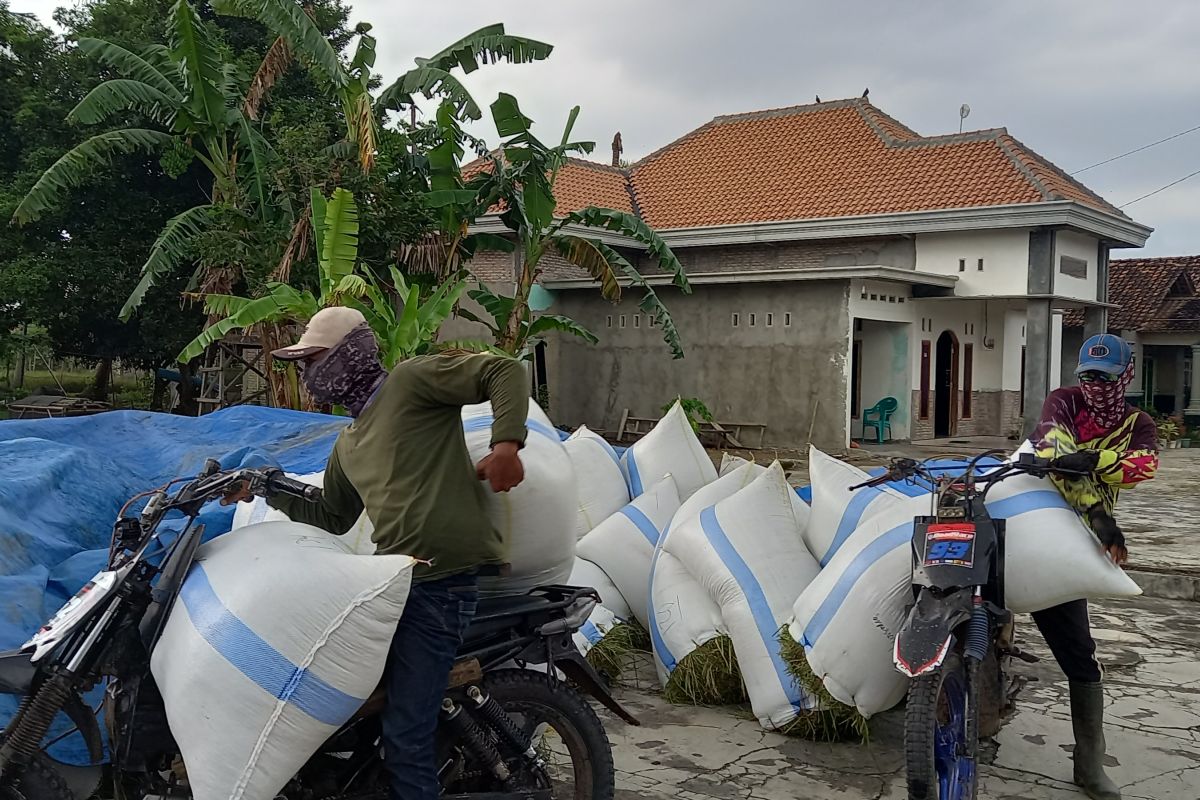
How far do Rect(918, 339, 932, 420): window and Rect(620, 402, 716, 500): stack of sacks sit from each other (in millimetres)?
12549

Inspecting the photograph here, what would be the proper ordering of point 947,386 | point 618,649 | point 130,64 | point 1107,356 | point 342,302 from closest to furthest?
point 1107,356 < point 618,649 < point 342,302 < point 130,64 < point 947,386

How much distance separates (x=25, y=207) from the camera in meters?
11.8

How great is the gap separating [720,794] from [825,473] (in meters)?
1.78

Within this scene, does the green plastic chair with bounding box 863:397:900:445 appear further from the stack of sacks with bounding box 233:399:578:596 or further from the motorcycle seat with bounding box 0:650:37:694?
the motorcycle seat with bounding box 0:650:37:694

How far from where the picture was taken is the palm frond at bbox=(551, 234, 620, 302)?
1218 centimetres

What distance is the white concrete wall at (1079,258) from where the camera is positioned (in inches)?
666

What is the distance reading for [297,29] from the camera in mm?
11289

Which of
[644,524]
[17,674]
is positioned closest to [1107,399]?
[644,524]

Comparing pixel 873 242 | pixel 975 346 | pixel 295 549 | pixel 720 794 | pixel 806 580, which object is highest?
pixel 873 242

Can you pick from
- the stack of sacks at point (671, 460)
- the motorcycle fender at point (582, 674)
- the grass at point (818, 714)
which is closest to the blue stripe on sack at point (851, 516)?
the grass at point (818, 714)

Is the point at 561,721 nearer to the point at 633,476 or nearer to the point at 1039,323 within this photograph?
the point at 633,476

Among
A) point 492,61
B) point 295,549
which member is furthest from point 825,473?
point 492,61

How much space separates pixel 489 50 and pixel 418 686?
1007 cm

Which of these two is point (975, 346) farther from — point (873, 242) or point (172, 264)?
point (172, 264)
